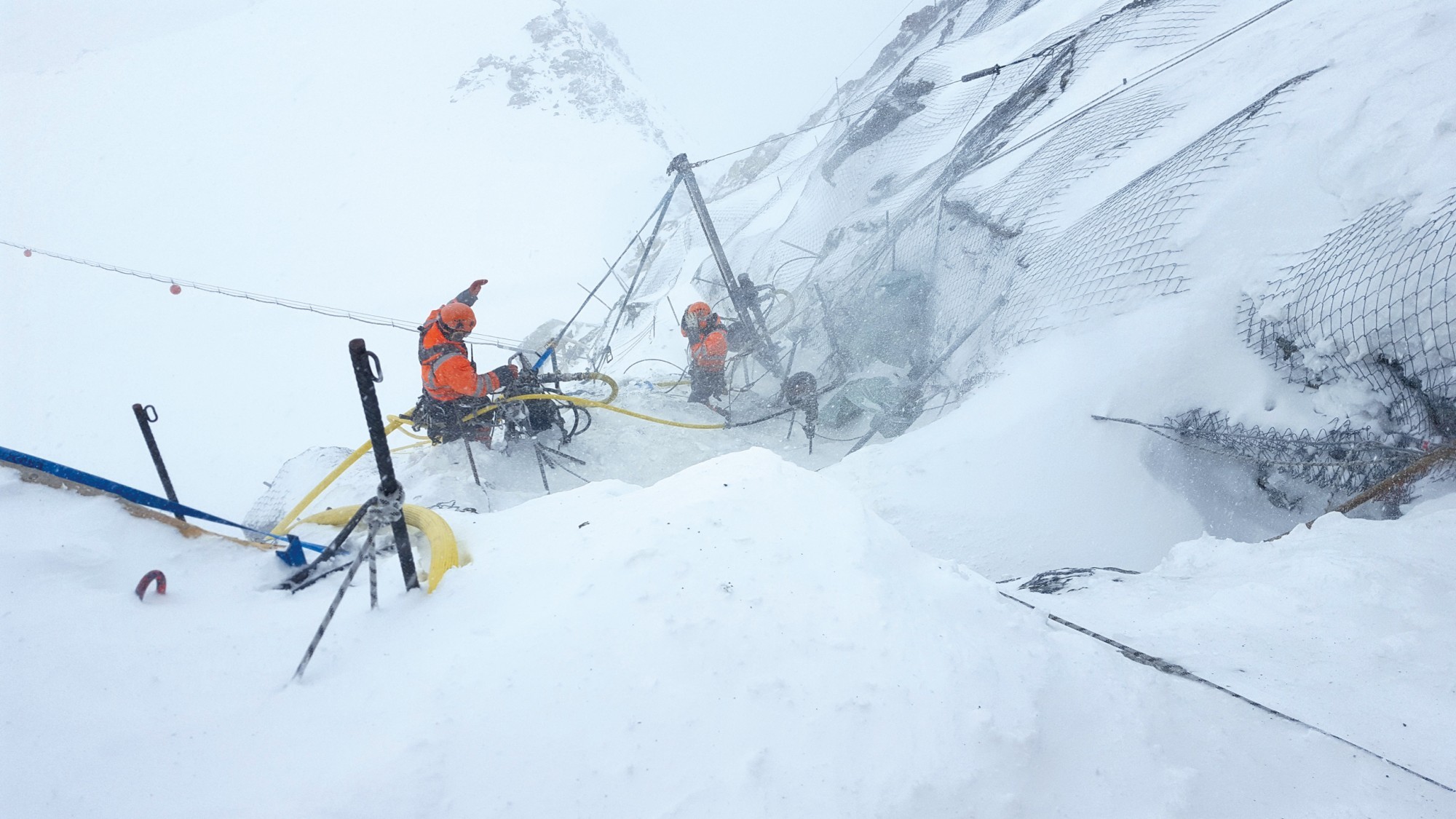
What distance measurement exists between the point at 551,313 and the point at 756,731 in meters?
19.4

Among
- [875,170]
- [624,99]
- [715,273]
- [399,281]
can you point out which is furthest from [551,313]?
[624,99]

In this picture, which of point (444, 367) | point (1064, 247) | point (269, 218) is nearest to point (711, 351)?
point (444, 367)

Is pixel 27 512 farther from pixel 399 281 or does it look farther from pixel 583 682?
pixel 399 281

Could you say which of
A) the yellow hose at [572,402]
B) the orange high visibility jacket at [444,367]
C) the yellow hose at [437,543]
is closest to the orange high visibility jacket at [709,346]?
the yellow hose at [572,402]

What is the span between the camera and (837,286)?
7723 millimetres

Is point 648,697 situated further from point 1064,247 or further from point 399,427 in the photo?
point 399,427

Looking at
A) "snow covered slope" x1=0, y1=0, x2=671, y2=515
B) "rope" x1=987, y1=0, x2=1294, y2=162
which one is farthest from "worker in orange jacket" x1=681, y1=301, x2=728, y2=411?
"snow covered slope" x1=0, y1=0, x2=671, y2=515

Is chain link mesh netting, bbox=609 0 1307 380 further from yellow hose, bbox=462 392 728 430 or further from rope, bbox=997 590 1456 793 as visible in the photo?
rope, bbox=997 590 1456 793

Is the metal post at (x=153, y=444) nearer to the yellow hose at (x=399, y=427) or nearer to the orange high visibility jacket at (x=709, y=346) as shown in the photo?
the yellow hose at (x=399, y=427)

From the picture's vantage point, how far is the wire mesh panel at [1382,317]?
9.36 ft

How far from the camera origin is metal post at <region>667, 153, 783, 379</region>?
7.07 meters

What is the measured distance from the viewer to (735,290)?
7.38 meters

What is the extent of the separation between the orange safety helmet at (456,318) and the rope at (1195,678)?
4.61 metres

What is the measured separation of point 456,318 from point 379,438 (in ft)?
11.7
